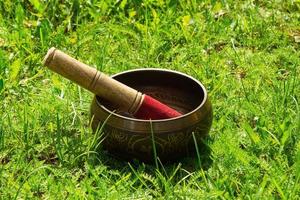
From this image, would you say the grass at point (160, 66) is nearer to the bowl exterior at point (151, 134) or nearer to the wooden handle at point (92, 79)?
the bowl exterior at point (151, 134)

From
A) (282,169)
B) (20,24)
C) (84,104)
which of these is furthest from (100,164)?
(20,24)

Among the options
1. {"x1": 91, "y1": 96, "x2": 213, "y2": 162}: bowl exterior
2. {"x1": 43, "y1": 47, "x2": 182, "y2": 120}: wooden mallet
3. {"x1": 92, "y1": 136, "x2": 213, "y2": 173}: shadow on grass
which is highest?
{"x1": 43, "y1": 47, "x2": 182, "y2": 120}: wooden mallet

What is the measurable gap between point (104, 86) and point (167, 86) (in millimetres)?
429

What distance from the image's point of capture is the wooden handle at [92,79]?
8.83ft

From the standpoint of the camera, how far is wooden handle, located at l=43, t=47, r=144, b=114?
269cm

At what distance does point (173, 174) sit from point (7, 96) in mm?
1106

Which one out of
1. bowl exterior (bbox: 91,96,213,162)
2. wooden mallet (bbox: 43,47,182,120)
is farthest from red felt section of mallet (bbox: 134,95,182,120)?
bowl exterior (bbox: 91,96,213,162)

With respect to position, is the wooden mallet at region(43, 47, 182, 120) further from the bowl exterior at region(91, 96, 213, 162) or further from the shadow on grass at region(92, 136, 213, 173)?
the shadow on grass at region(92, 136, 213, 173)

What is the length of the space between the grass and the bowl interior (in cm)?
19

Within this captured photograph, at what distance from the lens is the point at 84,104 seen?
3281 millimetres

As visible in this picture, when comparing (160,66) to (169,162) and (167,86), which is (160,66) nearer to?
(167,86)

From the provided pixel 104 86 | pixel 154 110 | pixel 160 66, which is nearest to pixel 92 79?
pixel 104 86

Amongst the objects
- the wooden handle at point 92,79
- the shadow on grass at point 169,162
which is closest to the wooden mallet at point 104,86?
the wooden handle at point 92,79

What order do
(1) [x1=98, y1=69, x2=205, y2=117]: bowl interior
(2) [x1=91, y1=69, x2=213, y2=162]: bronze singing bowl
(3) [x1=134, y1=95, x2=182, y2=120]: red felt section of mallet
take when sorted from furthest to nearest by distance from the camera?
(1) [x1=98, y1=69, x2=205, y2=117]: bowl interior
(3) [x1=134, y1=95, x2=182, y2=120]: red felt section of mallet
(2) [x1=91, y1=69, x2=213, y2=162]: bronze singing bowl
